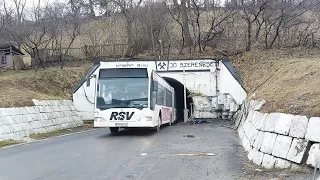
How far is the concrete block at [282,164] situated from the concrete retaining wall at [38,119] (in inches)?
529

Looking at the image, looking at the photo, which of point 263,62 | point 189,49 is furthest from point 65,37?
point 263,62

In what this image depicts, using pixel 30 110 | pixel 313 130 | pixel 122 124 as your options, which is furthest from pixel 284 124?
pixel 30 110

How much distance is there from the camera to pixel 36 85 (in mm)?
29656

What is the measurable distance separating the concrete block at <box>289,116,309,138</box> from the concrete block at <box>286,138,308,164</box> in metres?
0.13

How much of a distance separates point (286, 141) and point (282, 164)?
1.69ft

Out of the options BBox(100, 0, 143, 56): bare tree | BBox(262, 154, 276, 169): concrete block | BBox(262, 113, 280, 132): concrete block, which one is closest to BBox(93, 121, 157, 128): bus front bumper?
BBox(262, 113, 280, 132): concrete block

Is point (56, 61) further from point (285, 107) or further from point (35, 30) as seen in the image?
point (285, 107)

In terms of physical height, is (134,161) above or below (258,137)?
below

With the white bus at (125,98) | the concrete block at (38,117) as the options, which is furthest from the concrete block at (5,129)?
the white bus at (125,98)

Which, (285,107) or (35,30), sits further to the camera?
(35,30)

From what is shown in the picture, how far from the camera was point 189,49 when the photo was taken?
40688mm

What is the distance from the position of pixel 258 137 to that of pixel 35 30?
3395cm

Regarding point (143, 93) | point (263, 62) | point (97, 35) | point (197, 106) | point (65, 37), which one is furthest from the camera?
point (65, 37)

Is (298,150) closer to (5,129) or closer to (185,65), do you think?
(5,129)
